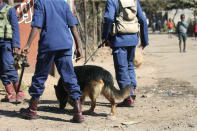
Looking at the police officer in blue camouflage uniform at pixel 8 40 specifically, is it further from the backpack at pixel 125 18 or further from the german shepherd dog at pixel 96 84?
the backpack at pixel 125 18

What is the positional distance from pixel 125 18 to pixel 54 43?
1.53m

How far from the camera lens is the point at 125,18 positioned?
593cm

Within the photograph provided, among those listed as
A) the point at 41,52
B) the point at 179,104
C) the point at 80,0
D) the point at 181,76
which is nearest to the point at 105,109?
the point at 179,104

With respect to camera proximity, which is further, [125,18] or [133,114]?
[125,18]

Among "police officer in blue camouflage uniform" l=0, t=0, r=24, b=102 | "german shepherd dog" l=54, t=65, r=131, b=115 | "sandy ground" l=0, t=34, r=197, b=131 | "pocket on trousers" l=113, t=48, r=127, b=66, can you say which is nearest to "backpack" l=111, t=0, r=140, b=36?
"pocket on trousers" l=113, t=48, r=127, b=66

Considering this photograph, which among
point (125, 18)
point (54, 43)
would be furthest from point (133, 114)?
point (54, 43)

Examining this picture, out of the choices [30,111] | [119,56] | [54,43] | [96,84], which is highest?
[54,43]

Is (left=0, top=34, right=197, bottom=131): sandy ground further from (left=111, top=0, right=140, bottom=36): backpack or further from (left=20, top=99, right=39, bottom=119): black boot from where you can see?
(left=111, top=0, right=140, bottom=36): backpack

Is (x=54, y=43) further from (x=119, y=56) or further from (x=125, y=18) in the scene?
(x=125, y=18)

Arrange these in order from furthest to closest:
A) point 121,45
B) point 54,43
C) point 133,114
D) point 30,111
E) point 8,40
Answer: point 8,40 → point 121,45 → point 133,114 → point 30,111 → point 54,43

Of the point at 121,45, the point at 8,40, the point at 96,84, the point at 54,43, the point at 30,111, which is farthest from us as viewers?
the point at 8,40

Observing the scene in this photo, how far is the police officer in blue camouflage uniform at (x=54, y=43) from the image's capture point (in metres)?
4.86

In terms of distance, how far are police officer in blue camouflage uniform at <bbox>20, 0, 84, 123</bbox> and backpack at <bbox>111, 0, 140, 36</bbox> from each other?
1.03m

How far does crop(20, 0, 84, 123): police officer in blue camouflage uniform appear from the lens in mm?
4855
